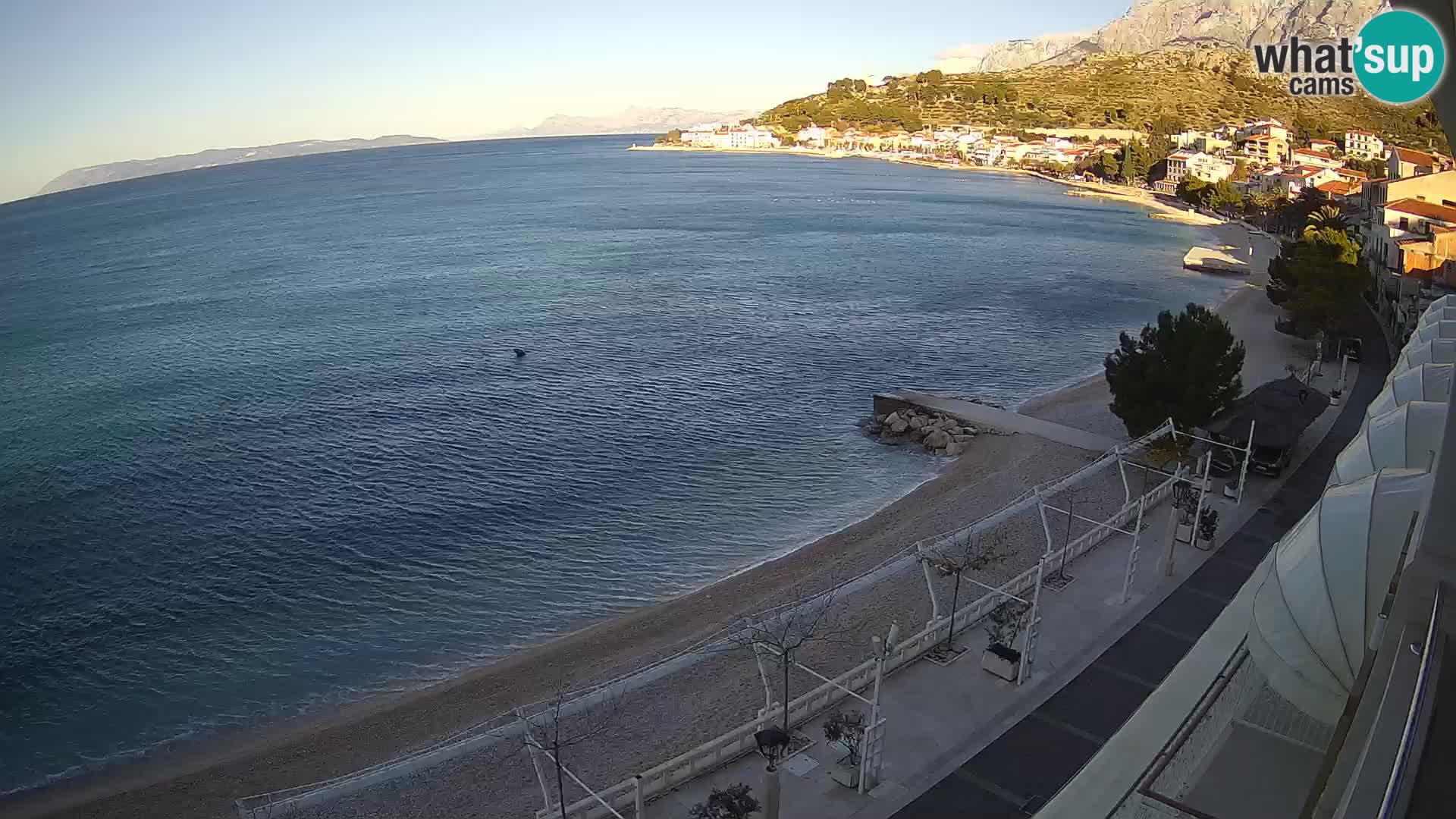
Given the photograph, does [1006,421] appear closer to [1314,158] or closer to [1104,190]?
[1314,158]

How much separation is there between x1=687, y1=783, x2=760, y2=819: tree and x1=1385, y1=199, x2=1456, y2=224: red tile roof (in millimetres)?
46914

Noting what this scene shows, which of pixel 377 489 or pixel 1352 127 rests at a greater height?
pixel 1352 127

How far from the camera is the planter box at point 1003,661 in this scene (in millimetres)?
14547

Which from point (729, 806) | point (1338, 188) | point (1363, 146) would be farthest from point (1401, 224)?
point (1363, 146)

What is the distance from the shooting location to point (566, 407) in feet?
124

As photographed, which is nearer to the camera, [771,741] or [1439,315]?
[771,741]

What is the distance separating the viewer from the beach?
15.4 meters

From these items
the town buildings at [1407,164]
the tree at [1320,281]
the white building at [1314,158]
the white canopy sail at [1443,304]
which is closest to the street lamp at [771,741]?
the white canopy sail at [1443,304]

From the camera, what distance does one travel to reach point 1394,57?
21.1 metres

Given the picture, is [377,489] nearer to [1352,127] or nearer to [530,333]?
[530,333]

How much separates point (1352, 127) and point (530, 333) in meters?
134

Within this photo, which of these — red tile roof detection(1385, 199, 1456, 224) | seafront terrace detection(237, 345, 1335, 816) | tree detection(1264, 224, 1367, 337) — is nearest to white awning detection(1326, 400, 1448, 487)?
seafront terrace detection(237, 345, 1335, 816)

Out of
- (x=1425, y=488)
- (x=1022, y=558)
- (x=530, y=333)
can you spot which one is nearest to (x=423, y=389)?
(x=530, y=333)

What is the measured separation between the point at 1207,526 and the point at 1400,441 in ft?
22.9
